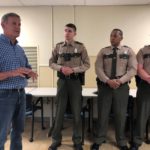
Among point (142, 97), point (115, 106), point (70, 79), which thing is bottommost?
point (115, 106)

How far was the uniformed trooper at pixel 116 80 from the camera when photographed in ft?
11.1

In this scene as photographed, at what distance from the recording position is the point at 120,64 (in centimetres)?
341

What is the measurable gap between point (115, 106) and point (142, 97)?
0.39m

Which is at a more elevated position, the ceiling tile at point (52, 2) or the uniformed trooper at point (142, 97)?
the ceiling tile at point (52, 2)

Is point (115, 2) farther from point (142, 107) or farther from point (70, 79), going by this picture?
point (142, 107)

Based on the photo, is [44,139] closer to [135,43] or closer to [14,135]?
[14,135]

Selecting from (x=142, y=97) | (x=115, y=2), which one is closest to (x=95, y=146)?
(x=142, y=97)

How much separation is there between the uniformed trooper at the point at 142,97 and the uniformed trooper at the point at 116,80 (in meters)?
0.11

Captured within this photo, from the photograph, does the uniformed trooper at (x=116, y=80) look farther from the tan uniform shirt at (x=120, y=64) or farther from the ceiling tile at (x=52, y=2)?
the ceiling tile at (x=52, y=2)

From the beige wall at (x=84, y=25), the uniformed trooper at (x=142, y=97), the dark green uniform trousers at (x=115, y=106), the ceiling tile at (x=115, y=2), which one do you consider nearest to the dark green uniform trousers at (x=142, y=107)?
the uniformed trooper at (x=142, y=97)

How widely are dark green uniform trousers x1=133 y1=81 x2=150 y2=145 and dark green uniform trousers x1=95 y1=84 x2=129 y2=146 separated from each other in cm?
18

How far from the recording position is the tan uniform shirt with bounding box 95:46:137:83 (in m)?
3.36

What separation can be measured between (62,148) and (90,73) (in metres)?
2.12

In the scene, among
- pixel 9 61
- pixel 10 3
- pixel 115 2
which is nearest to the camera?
pixel 9 61
